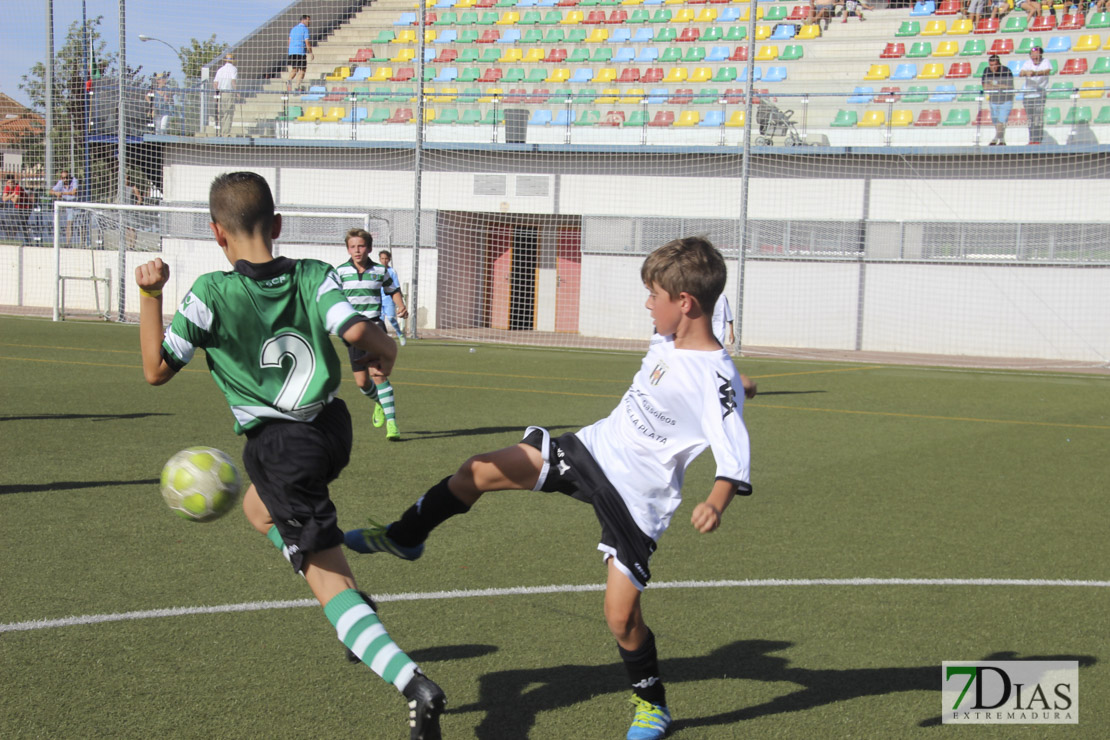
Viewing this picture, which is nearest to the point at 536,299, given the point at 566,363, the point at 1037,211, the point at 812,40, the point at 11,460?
the point at 566,363

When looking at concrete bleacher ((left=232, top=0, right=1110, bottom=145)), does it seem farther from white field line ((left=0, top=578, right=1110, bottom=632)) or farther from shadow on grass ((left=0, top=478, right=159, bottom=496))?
white field line ((left=0, top=578, right=1110, bottom=632))

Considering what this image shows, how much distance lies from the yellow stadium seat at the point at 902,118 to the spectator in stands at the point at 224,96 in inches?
570

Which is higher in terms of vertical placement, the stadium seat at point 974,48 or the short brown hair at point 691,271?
the stadium seat at point 974,48

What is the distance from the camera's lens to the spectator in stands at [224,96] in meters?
23.4

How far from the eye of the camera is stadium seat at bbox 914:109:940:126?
67.9 feet

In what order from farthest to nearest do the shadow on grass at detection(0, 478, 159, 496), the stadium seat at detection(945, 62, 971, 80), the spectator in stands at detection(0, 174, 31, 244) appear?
the spectator in stands at detection(0, 174, 31, 244) → the stadium seat at detection(945, 62, 971, 80) → the shadow on grass at detection(0, 478, 159, 496)

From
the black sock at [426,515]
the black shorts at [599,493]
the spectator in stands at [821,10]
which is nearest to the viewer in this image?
the black shorts at [599,493]

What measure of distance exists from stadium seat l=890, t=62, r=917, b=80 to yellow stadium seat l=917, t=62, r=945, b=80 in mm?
172

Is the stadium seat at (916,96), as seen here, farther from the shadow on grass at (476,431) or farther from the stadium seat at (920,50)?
the shadow on grass at (476,431)

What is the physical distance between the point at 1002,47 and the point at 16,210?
23793 mm

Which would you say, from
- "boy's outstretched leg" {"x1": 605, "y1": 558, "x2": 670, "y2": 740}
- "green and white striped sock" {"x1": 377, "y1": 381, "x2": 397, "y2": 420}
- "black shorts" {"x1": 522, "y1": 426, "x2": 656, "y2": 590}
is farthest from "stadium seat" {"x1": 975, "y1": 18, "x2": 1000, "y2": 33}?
"boy's outstretched leg" {"x1": 605, "y1": 558, "x2": 670, "y2": 740}

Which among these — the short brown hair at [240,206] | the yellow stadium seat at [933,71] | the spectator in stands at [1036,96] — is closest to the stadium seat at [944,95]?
the spectator in stands at [1036,96]

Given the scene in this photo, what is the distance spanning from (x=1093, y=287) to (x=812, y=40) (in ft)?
29.2
